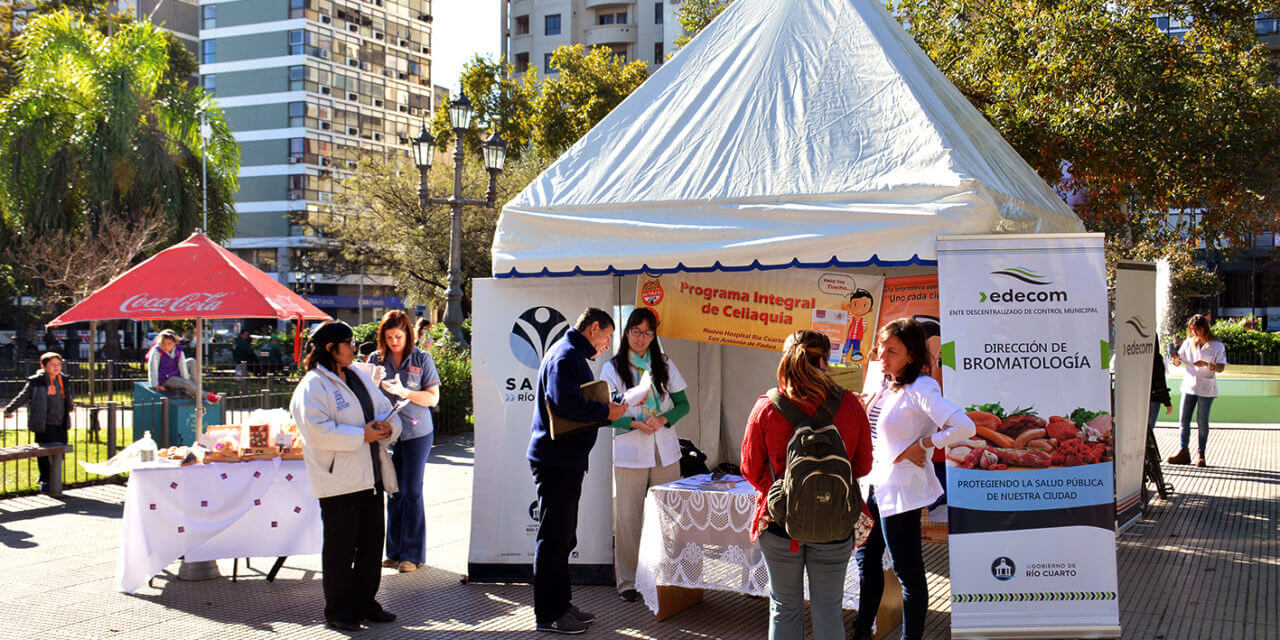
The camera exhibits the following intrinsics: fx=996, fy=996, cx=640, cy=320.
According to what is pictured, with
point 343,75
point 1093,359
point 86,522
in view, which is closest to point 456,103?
point 86,522

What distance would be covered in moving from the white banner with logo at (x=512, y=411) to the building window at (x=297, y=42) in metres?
59.9

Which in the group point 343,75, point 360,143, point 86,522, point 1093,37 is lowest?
point 86,522

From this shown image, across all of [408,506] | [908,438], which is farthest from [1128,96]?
[408,506]

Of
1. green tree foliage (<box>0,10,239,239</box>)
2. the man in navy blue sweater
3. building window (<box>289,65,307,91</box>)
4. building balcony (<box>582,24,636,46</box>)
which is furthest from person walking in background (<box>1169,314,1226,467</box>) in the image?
building window (<box>289,65,307,91</box>)

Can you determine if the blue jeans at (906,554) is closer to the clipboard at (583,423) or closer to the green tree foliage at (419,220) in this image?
the clipboard at (583,423)

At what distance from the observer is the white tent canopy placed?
249 inches

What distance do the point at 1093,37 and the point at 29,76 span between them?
93.1ft

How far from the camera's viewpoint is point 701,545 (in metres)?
6.02

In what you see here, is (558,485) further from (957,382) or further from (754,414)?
(957,382)

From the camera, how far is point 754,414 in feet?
14.9

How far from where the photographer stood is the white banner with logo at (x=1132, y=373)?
28.4 ft

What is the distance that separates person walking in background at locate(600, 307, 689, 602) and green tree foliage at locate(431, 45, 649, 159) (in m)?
21.0

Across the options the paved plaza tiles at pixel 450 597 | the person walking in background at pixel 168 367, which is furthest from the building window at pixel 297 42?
the paved plaza tiles at pixel 450 597

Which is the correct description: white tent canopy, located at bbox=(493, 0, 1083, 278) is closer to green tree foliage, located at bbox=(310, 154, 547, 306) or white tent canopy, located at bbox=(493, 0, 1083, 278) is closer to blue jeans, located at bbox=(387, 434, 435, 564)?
blue jeans, located at bbox=(387, 434, 435, 564)
